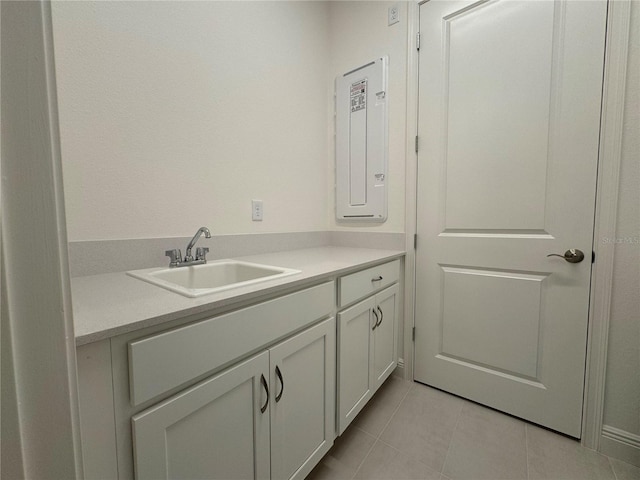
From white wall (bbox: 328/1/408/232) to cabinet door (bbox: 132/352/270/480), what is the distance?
1325 mm

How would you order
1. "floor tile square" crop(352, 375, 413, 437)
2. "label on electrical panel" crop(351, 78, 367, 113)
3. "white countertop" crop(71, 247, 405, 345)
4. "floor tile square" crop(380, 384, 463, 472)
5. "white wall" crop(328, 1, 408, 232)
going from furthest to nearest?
"label on electrical panel" crop(351, 78, 367, 113), "white wall" crop(328, 1, 408, 232), "floor tile square" crop(352, 375, 413, 437), "floor tile square" crop(380, 384, 463, 472), "white countertop" crop(71, 247, 405, 345)

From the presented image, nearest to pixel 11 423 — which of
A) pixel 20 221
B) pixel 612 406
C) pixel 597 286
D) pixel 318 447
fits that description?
pixel 20 221

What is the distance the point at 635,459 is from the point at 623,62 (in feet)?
5.52

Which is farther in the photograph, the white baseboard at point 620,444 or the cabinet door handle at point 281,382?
the white baseboard at point 620,444

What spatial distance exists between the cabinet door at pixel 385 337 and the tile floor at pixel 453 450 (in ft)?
0.69

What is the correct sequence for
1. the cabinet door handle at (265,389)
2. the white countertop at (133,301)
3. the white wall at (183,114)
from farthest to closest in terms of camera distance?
the white wall at (183,114) → the cabinet door handle at (265,389) → the white countertop at (133,301)

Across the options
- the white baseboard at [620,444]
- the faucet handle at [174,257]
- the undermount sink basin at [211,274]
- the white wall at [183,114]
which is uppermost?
the white wall at [183,114]

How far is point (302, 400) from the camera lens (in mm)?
972

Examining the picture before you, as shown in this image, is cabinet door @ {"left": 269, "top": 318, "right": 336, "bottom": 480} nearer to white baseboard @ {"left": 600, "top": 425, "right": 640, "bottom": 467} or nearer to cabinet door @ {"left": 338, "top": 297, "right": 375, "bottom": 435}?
cabinet door @ {"left": 338, "top": 297, "right": 375, "bottom": 435}

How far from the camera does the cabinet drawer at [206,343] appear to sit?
561mm

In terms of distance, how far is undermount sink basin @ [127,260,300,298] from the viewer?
1013 millimetres

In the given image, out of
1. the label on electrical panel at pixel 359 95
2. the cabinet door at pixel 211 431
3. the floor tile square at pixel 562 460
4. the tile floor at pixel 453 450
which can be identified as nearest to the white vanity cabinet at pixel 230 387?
the cabinet door at pixel 211 431

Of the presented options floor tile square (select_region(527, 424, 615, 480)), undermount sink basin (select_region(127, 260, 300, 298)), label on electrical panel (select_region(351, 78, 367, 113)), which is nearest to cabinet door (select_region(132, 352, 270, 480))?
undermount sink basin (select_region(127, 260, 300, 298))

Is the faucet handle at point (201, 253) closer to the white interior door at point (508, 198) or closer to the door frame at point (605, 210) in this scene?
the white interior door at point (508, 198)
